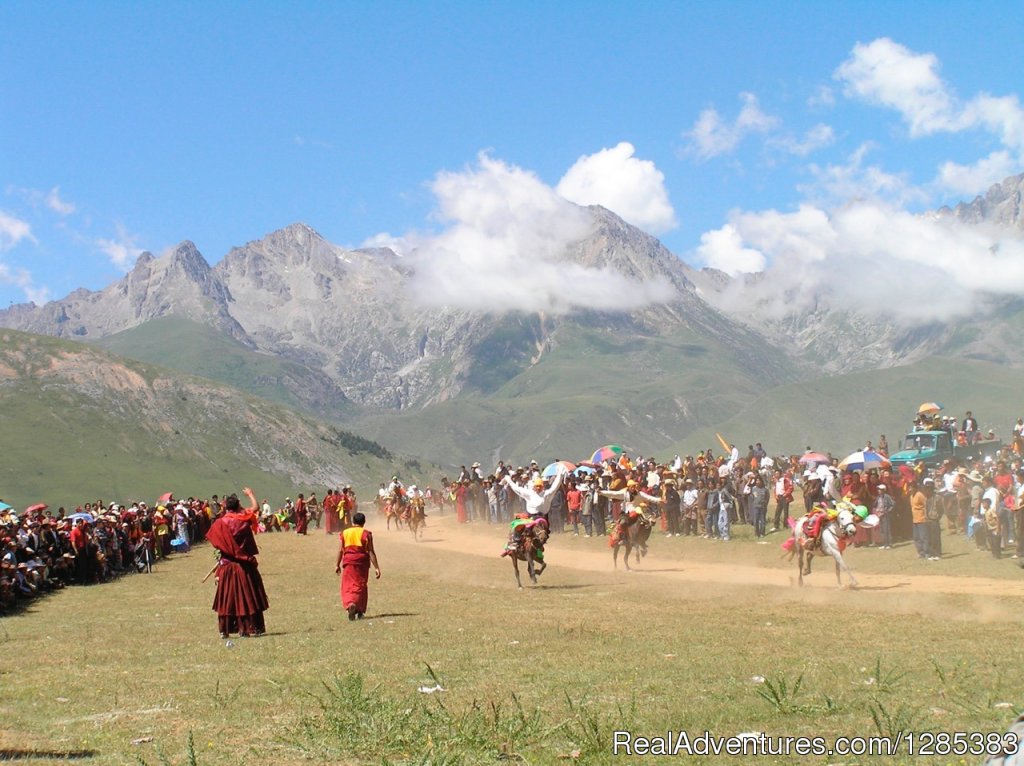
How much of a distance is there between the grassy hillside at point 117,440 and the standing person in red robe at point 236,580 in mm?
143029

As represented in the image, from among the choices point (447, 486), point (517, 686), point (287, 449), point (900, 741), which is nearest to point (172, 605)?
point (517, 686)

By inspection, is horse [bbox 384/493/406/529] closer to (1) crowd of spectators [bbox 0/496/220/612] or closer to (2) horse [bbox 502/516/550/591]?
(1) crowd of spectators [bbox 0/496/220/612]

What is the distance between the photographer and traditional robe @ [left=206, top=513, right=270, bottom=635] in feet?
55.0

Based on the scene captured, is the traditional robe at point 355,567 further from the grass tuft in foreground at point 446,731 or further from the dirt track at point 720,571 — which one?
the dirt track at point 720,571

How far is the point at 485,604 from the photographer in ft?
68.1

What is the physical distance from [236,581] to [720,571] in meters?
16.2

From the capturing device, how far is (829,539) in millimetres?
22250

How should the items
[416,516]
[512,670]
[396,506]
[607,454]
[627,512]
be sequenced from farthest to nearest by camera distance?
1. [396,506]
2. [607,454]
3. [416,516]
4. [627,512]
5. [512,670]

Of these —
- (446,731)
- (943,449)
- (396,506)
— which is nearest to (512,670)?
(446,731)

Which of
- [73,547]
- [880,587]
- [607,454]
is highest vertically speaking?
[607,454]

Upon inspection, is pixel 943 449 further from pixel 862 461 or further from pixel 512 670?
pixel 512 670

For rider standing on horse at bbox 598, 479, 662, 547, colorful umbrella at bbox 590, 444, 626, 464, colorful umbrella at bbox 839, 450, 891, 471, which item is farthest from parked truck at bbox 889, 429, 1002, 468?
rider standing on horse at bbox 598, 479, 662, 547

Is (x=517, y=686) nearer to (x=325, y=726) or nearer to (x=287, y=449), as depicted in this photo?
(x=325, y=726)

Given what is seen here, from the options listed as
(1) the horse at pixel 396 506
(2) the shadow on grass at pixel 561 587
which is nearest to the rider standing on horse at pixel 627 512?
(2) the shadow on grass at pixel 561 587
